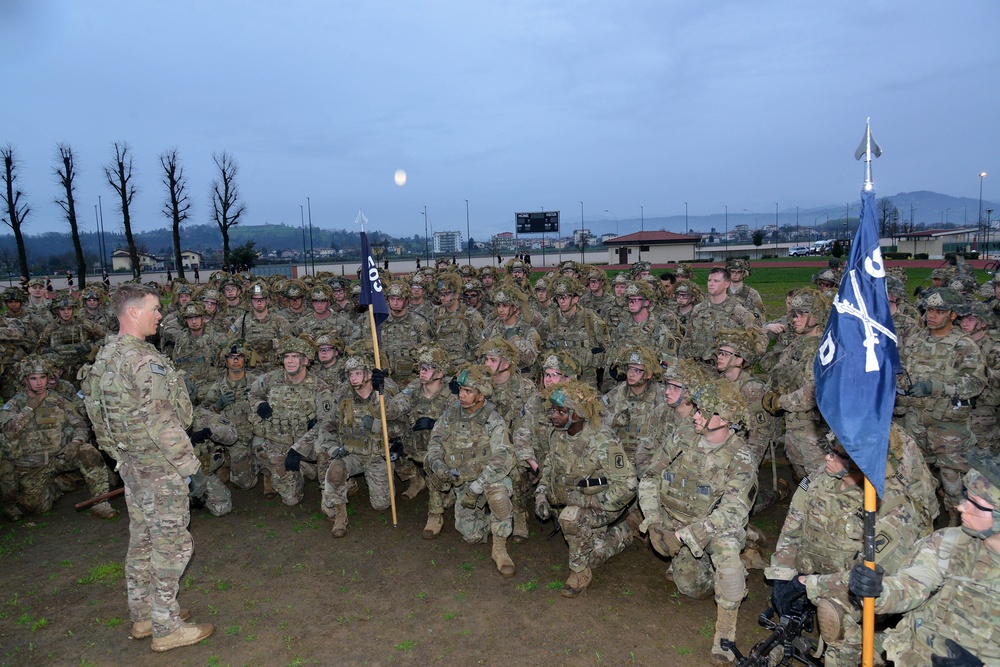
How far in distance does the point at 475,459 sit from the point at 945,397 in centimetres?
638

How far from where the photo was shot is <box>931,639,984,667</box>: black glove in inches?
166

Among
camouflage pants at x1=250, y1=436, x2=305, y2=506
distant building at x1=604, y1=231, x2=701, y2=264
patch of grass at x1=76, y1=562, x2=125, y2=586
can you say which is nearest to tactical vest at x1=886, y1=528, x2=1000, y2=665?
camouflage pants at x1=250, y1=436, x2=305, y2=506

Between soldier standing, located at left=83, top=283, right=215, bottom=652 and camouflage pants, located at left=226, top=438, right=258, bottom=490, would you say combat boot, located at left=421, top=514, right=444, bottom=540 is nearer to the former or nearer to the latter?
soldier standing, located at left=83, top=283, right=215, bottom=652

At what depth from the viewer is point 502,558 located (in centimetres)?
794

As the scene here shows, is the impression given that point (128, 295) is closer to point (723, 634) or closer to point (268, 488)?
point (268, 488)

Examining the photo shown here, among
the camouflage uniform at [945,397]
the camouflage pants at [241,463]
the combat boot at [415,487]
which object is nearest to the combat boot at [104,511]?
the camouflage pants at [241,463]

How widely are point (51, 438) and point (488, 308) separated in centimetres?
935

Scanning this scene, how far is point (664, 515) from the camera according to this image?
23.2ft

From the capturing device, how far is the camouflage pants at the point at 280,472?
33.2 ft

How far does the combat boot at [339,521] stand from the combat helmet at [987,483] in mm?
7343

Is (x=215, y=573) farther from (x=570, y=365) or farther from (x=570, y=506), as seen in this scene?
(x=570, y=365)

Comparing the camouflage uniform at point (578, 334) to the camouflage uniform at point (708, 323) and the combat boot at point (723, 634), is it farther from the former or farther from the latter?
the combat boot at point (723, 634)

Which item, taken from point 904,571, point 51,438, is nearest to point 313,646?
point 904,571

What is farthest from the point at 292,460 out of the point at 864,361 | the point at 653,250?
the point at 653,250
